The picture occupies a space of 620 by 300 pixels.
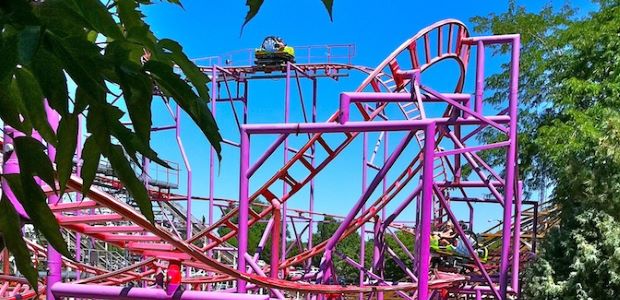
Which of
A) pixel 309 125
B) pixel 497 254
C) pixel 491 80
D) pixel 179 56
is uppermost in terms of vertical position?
pixel 491 80

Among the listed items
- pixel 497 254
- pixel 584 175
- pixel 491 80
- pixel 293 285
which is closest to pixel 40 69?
pixel 293 285

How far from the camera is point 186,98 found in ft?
2.07

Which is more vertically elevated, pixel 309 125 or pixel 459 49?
pixel 459 49

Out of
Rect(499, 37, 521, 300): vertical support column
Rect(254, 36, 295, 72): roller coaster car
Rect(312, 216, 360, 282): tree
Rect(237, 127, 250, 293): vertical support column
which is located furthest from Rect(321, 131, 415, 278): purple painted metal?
Rect(312, 216, 360, 282): tree

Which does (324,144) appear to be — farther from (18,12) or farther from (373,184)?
(18,12)

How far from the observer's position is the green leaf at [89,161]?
64cm

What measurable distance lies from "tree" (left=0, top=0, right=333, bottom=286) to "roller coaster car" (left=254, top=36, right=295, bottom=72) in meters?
15.5

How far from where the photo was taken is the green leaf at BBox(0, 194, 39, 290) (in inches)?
27.5

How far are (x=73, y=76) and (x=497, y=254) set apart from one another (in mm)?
12406

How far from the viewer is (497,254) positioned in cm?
1231

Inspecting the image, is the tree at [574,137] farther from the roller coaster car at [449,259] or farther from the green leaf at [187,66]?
the green leaf at [187,66]

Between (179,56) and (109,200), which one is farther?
(109,200)

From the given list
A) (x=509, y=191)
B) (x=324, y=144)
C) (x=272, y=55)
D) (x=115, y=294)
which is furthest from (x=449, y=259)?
(x=272, y=55)

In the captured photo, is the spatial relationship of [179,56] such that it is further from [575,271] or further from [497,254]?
[497,254]
